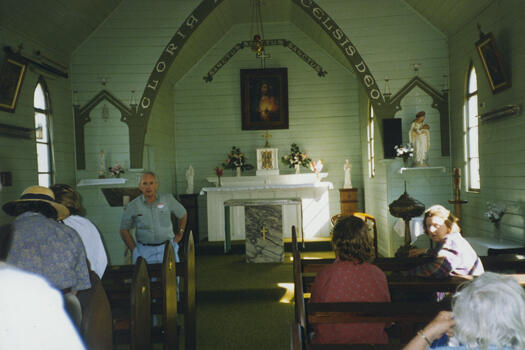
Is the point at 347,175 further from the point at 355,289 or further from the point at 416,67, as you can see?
the point at 355,289

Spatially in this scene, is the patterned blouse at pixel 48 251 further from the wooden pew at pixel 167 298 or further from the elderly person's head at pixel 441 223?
the elderly person's head at pixel 441 223

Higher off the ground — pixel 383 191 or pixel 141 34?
pixel 141 34

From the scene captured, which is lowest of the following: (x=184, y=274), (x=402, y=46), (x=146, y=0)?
(x=184, y=274)

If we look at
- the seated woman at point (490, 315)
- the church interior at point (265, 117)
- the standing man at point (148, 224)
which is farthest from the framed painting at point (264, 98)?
the seated woman at point (490, 315)

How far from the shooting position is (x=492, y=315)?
137cm

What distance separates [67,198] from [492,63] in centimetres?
507

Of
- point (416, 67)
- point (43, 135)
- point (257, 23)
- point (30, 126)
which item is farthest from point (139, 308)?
point (257, 23)

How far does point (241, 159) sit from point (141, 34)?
3.38 m

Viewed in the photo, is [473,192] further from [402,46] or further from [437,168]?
[402,46]

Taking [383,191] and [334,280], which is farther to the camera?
[383,191]

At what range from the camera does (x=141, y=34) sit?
23.1 feet

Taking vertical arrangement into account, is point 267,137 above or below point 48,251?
above

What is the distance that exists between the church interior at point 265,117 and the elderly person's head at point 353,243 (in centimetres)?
207

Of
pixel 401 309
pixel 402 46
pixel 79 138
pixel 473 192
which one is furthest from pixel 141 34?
pixel 401 309
